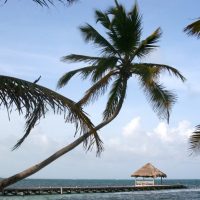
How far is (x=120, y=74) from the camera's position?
1316 centimetres

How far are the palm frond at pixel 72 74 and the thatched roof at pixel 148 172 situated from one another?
42659 mm

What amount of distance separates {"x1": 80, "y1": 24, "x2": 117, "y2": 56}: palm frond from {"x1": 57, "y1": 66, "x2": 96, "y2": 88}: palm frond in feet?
2.67

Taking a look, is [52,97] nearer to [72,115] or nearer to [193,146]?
[72,115]

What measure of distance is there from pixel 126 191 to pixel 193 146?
157ft

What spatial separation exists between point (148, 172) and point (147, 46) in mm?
43386

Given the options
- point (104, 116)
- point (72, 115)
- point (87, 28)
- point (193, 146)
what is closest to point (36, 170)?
point (72, 115)

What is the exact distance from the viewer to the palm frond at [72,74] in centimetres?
1386

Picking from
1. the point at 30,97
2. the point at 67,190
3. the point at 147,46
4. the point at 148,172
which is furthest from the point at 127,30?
the point at 148,172

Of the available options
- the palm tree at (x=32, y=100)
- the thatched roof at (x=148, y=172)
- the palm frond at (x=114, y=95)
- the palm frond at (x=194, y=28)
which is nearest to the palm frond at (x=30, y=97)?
the palm tree at (x=32, y=100)

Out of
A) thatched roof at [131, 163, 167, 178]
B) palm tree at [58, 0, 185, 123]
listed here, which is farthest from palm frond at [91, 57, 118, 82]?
thatched roof at [131, 163, 167, 178]

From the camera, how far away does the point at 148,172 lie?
55.5 m

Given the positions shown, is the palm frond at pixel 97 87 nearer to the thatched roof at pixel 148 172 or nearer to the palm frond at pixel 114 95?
the palm frond at pixel 114 95

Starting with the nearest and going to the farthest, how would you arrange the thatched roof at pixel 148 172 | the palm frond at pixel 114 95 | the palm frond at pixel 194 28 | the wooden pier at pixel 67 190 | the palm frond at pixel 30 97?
1. the palm frond at pixel 30 97
2. the palm frond at pixel 194 28
3. the palm frond at pixel 114 95
4. the wooden pier at pixel 67 190
5. the thatched roof at pixel 148 172

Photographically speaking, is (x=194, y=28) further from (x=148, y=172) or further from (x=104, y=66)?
(x=148, y=172)
